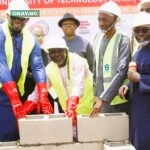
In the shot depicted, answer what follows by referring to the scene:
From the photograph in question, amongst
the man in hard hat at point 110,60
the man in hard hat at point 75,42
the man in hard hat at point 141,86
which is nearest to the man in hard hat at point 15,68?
the man in hard hat at point 110,60

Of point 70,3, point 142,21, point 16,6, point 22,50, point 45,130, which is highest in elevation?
point 70,3

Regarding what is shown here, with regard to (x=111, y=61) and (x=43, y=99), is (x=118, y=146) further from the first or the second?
(x=111, y=61)

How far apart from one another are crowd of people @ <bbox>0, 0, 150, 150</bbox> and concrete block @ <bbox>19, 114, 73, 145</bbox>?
11 cm

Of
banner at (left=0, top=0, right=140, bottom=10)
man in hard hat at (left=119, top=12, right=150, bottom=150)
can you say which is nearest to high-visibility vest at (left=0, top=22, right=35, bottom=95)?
man in hard hat at (left=119, top=12, right=150, bottom=150)

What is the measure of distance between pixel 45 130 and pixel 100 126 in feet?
1.20

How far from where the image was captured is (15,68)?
3.49 m

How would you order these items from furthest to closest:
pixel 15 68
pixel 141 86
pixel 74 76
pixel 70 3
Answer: pixel 70 3 < pixel 74 76 < pixel 15 68 < pixel 141 86

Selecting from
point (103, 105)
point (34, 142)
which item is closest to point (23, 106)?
point (34, 142)

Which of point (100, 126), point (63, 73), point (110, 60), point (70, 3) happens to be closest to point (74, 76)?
point (63, 73)

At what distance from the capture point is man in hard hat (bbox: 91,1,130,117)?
11.5ft

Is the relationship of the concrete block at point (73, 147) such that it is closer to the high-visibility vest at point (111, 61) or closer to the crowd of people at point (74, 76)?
the crowd of people at point (74, 76)

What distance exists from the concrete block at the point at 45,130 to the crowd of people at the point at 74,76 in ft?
0.35

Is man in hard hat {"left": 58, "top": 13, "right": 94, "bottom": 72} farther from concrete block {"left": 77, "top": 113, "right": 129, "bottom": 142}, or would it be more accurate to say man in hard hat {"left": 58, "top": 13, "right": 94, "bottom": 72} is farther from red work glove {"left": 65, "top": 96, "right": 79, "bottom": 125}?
concrete block {"left": 77, "top": 113, "right": 129, "bottom": 142}

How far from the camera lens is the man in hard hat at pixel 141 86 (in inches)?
125
